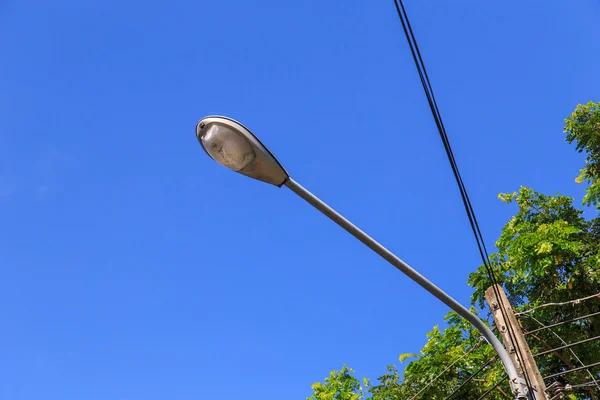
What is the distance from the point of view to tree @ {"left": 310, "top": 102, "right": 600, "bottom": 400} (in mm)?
12266

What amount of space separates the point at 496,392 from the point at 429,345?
1929 mm

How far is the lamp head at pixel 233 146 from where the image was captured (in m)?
3.56

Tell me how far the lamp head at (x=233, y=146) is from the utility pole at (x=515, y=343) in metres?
2.95

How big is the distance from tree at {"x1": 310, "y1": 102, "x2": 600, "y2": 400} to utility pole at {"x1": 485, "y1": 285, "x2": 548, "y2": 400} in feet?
20.1

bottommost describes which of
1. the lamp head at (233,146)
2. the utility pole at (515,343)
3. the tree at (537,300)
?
the utility pole at (515,343)

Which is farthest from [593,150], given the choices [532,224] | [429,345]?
[429,345]

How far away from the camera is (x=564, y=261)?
12.7 metres

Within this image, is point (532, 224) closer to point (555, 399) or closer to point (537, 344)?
point (537, 344)

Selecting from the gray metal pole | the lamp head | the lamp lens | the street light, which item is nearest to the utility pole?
the gray metal pole

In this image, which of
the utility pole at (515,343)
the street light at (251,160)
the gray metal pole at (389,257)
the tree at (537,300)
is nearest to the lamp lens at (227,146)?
the street light at (251,160)

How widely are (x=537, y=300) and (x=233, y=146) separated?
11.6 m

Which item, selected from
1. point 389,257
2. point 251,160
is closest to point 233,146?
point 251,160

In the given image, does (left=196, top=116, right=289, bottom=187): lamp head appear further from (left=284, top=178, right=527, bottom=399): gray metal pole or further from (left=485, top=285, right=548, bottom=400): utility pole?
(left=485, top=285, right=548, bottom=400): utility pole

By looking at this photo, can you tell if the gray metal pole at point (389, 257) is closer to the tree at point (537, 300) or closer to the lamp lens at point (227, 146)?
the lamp lens at point (227, 146)
